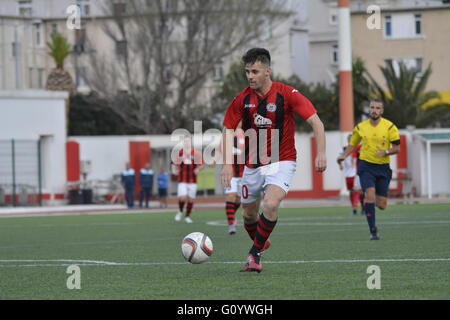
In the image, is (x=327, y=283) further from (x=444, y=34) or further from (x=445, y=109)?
(x=444, y=34)

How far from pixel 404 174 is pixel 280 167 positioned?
1210 inches

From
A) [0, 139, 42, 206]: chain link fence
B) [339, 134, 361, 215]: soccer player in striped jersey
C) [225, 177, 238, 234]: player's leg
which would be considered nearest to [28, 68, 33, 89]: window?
[0, 139, 42, 206]: chain link fence

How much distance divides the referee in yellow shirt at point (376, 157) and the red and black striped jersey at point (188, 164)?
26.3 feet

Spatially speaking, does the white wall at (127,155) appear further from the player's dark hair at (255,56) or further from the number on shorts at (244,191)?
the player's dark hair at (255,56)

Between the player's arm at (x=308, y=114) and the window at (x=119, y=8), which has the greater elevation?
the window at (x=119, y=8)

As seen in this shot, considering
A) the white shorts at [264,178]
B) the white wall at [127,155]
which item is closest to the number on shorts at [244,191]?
the white shorts at [264,178]

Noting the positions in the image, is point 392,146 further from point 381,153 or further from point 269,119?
point 269,119

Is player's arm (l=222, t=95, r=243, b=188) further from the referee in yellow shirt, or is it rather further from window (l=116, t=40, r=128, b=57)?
window (l=116, t=40, r=128, b=57)

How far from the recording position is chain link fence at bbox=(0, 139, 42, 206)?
3750 cm

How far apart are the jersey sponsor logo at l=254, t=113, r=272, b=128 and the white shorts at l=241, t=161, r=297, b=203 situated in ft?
1.50

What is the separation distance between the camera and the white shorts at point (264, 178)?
392 inches

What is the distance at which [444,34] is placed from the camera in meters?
62.1

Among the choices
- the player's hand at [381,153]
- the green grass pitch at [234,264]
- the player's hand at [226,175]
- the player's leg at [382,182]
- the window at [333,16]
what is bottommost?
the green grass pitch at [234,264]
